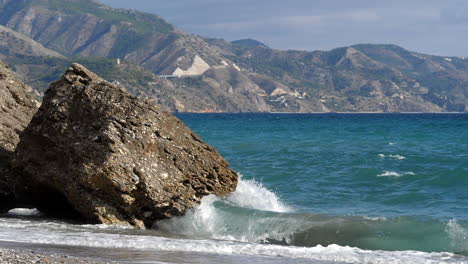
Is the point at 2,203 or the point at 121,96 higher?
the point at 121,96

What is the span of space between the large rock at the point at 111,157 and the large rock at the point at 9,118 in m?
0.72

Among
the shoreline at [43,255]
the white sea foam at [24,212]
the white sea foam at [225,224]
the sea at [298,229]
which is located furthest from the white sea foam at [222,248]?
the white sea foam at [24,212]

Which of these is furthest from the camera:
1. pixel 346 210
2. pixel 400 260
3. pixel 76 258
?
pixel 346 210

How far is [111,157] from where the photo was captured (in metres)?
14.5

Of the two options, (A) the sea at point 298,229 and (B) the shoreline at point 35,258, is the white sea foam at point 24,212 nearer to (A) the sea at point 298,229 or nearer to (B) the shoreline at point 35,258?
(A) the sea at point 298,229

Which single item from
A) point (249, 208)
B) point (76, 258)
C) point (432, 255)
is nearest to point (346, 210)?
point (249, 208)

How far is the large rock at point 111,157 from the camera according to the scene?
1470cm

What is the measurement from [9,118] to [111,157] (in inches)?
210

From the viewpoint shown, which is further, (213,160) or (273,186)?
(273,186)

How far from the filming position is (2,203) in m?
17.4

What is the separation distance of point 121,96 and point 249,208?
455 centimetres

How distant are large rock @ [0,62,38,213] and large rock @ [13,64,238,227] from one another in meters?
0.72

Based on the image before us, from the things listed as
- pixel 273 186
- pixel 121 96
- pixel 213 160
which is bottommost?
pixel 273 186

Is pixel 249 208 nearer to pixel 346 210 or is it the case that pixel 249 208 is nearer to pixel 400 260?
pixel 346 210
